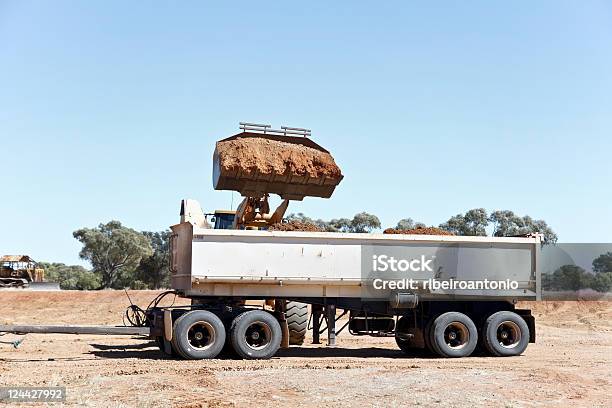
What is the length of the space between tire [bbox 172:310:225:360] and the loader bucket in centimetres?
349

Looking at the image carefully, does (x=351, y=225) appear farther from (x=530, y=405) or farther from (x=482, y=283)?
(x=530, y=405)

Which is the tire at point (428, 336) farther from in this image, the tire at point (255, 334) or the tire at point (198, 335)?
the tire at point (198, 335)

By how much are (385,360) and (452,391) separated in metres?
5.16

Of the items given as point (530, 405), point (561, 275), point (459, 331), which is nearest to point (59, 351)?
point (459, 331)

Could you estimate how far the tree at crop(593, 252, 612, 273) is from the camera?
5547 centimetres

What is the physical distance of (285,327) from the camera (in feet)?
55.5

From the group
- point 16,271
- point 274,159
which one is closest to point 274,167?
point 274,159

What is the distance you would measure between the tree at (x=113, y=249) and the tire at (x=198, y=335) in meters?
57.2

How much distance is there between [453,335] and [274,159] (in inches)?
220

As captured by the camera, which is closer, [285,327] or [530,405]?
[530,405]

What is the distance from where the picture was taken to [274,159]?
18.3 metres

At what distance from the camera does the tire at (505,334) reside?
17.9 m

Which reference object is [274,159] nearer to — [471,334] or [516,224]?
[471,334]

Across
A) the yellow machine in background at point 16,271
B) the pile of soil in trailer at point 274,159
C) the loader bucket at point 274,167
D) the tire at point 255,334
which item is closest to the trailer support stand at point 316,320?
the tire at point 255,334
